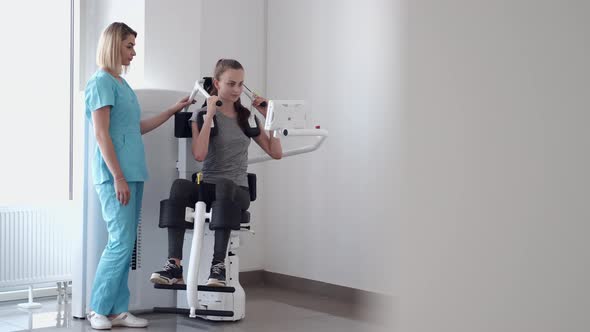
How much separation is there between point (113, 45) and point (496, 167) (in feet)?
9.29

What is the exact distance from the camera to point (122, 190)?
→ 9.87ft

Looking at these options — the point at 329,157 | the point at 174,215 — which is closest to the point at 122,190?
the point at 174,215

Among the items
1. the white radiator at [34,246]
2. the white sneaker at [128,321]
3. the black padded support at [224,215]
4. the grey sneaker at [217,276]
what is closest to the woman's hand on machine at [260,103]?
the black padded support at [224,215]

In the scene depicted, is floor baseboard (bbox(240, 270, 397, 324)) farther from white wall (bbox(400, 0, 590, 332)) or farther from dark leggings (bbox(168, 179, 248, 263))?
white wall (bbox(400, 0, 590, 332))

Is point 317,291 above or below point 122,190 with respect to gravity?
below

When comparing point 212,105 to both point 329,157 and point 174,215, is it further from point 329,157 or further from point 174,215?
point 329,157

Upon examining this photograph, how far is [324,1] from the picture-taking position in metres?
4.12

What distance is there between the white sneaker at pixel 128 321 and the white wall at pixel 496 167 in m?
2.84

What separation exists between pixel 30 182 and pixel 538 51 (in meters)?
3.88

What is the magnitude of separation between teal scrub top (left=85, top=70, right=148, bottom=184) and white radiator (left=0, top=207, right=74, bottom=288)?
0.74 m

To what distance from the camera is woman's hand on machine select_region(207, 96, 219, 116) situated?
9.97 ft

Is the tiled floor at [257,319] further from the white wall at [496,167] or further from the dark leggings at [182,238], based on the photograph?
the white wall at [496,167]

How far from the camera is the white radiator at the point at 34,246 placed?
3621mm

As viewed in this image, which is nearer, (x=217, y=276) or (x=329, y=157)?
(x=217, y=276)
